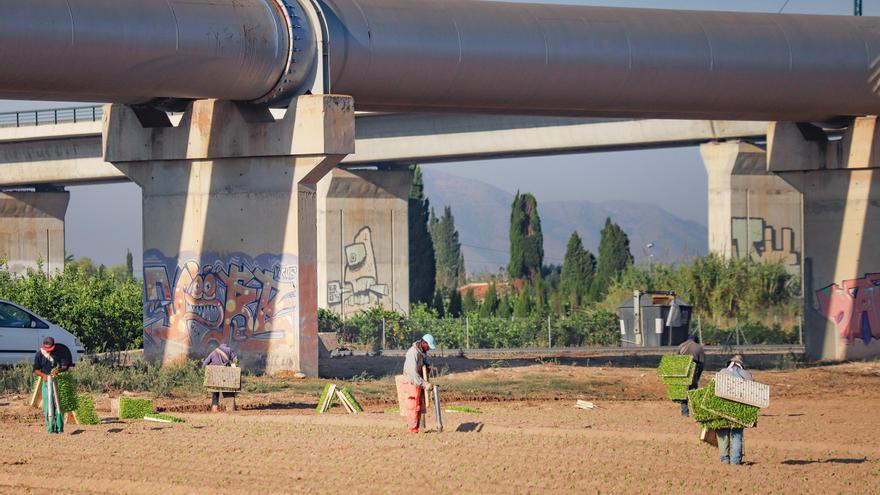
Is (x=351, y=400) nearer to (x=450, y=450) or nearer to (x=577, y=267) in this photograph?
(x=450, y=450)

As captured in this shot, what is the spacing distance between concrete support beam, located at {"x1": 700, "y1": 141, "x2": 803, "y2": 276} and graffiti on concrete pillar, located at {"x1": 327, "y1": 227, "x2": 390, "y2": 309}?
40.1ft

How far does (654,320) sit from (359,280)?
450 inches

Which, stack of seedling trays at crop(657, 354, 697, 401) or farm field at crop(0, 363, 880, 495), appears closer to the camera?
farm field at crop(0, 363, 880, 495)

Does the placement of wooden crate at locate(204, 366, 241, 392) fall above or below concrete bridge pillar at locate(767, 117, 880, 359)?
below

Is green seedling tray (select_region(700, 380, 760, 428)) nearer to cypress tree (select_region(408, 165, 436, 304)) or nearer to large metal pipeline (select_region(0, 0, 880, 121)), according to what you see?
large metal pipeline (select_region(0, 0, 880, 121))

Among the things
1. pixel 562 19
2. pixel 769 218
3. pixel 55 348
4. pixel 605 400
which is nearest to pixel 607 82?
pixel 562 19

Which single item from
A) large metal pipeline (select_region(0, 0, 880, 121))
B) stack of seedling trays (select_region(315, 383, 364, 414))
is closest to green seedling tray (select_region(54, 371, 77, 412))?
stack of seedling trays (select_region(315, 383, 364, 414))

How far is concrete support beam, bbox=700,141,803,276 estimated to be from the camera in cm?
5219

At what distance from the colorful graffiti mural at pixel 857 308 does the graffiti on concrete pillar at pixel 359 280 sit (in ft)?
67.1

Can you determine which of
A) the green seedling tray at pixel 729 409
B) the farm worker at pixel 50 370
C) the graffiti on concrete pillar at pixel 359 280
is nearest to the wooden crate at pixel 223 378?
the farm worker at pixel 50 370

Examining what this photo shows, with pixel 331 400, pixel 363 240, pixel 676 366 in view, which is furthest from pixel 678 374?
pixel 363 240

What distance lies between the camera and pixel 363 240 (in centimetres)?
5494

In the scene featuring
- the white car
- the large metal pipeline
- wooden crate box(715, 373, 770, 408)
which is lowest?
wooden crate box(715, 373, 770, 408)

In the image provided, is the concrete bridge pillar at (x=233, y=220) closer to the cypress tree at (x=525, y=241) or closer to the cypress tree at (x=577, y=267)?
the cypress tree at (x=577, y=267)
